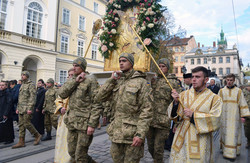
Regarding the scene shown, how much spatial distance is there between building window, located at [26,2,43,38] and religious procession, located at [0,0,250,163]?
14.6m

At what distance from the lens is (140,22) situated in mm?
5664

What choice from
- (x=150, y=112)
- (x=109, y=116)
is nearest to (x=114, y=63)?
(x=109, y=116)

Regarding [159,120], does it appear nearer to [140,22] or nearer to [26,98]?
[140,22]

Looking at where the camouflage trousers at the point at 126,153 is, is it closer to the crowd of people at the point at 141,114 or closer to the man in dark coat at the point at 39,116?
the crowd of people at the point at 141,114

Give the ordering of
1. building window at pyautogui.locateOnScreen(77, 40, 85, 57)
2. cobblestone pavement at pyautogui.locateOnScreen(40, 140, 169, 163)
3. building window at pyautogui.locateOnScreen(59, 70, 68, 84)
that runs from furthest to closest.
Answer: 1. building window at pyautogui.locateOnScreen(77, 40, 85, 57)
2. building window at pyautogui.locateOnScreen(59, 70, 68, 84)
3. cobblestone pavement at pyautogui.locateOnScreen(40, 140, 169, 163)

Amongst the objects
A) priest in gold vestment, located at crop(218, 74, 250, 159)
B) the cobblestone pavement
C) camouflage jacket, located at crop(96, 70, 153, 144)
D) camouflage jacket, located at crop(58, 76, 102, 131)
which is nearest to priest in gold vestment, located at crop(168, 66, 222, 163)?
camouflage jacket, located at crop(96, 70, 153, 144)

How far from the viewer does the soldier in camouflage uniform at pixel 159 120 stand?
3.83m

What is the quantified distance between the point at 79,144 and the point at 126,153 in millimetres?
1131

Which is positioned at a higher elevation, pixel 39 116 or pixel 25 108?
pixel 25 108

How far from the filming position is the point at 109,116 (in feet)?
10.3

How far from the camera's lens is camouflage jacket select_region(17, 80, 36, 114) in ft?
18.6

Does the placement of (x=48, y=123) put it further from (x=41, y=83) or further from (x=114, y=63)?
(x=114, y=63)

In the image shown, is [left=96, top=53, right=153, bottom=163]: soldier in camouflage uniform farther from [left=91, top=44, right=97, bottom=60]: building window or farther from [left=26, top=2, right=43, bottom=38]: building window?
[left=91, top=44, right=97, bottom=60]: building window

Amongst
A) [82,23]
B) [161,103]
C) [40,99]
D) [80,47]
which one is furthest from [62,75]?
[161,103]
